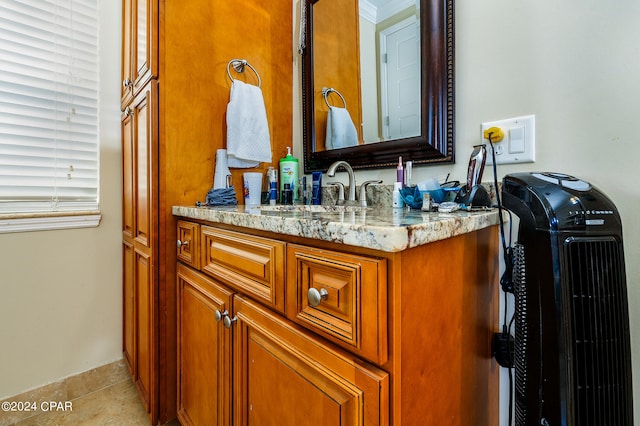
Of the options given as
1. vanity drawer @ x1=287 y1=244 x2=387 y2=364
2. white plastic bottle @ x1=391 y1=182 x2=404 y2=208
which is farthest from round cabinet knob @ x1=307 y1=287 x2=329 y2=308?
white plastic bottle @ x1=391 y1=182 x2=404 y2=208

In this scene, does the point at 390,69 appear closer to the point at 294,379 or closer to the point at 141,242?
the point at 294,379

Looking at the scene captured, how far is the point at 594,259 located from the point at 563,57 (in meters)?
0.50

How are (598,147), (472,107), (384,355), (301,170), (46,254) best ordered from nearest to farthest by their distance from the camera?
(384,355)
(598,147)
(472,107)
(46,254)
(301,170)

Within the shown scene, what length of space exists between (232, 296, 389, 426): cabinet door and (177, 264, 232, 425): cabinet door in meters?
0.06

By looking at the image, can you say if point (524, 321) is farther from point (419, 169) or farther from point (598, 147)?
point (419, 169)

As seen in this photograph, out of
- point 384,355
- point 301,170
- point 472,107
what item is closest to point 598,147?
point 472,107

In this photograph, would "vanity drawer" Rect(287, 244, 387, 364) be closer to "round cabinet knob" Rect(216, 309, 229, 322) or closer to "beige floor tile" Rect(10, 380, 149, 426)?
"round cabinet knob" Rect(216, 309, 229, 322)

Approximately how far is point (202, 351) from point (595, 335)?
94 cm

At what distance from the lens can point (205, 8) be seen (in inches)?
47.2

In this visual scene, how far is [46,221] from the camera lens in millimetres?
1314

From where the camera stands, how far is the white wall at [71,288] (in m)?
1.26

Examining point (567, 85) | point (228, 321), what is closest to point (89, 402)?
point (228, 321)

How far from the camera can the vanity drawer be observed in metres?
0.44

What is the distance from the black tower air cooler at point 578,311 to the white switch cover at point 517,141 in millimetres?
240
